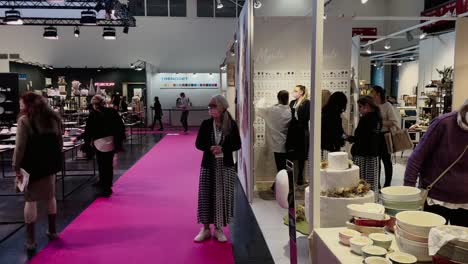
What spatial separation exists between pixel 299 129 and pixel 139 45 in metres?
13.6

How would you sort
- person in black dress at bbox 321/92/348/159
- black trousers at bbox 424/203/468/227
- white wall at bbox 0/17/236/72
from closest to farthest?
black trousers at bbox 424/203/468/227 → person in black dress at bbox 321/92/348/159 → white wall at bbox 0/17/236/72

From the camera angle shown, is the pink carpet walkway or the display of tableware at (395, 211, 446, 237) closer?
the display of tableware at (395, 211, 446, 237)

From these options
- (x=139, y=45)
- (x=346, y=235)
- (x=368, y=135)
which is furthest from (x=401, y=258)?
(x=139, y=45)

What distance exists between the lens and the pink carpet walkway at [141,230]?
384 centimetres

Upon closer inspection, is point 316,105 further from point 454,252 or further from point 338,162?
point 454,252

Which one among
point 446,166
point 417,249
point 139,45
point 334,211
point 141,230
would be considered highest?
point 139,45

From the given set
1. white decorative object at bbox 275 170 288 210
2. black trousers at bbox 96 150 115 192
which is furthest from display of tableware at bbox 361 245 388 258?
black trousers at bbox 96 150 115 192

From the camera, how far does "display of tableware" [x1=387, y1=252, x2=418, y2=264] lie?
153cm

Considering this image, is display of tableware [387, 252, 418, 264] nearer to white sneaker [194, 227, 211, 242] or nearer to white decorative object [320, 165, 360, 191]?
white decorative object [320, 165, 360, 191]

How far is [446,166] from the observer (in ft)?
7.29

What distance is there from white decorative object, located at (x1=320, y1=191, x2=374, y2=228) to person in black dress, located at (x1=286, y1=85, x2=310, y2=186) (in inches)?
125

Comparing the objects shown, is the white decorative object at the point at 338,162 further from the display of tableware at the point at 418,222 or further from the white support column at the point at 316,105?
the display of tableware at the point at 418,222

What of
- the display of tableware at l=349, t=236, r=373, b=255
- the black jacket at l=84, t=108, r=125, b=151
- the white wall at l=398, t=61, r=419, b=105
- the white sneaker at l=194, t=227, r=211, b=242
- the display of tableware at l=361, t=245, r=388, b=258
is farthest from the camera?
the white wall at l=398, t=61, r=419, b=105

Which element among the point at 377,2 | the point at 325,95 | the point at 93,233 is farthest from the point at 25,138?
the point at 377,2
